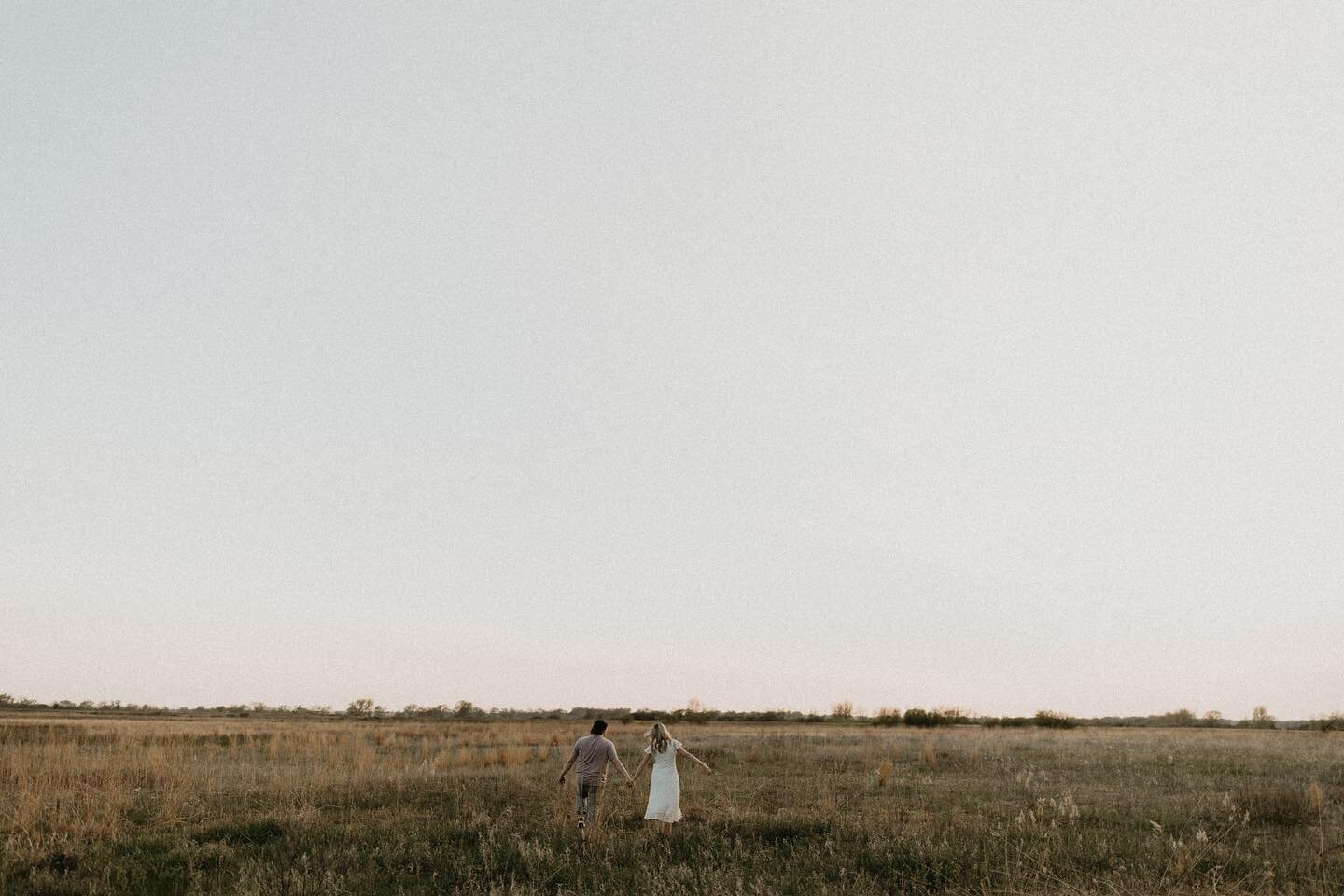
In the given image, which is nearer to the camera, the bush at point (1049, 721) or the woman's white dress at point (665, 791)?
the woman's white dress at point (665, 791)

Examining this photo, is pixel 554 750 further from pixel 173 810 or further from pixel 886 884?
pixel 886 884

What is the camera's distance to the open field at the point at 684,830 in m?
8.05

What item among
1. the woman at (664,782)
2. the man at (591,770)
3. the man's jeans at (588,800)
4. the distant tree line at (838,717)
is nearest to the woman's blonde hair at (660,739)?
the woman at (664,782)

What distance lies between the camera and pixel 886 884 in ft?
25.9

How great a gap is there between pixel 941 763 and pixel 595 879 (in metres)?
16.5

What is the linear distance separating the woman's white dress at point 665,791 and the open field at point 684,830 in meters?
0.29

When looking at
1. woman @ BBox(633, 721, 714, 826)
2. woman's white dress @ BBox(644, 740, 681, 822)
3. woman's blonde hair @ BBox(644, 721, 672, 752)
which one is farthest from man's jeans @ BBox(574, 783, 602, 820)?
woman's blonde hair @ BBox(644, 721, 672, 752)

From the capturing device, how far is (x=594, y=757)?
11594 mm

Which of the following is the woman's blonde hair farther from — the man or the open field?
the open field

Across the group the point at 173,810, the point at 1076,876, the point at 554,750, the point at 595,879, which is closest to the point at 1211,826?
the point at 1076,876

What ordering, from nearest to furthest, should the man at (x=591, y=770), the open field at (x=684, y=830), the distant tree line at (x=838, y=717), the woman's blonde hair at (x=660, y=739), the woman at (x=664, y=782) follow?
→ the open field at (x=684, y=830)
the woman at (x=664, y=782)
the man at (x=591, y=770)
the woman's blonde hair at (x=660, y=739)
the distant tree line at (x=838, y=717)

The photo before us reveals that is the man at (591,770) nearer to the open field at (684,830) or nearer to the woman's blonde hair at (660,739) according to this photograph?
the open field at (684,830)

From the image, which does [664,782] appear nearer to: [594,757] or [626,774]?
[626,774]

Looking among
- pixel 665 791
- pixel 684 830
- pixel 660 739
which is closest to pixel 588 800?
pixel 665 791
